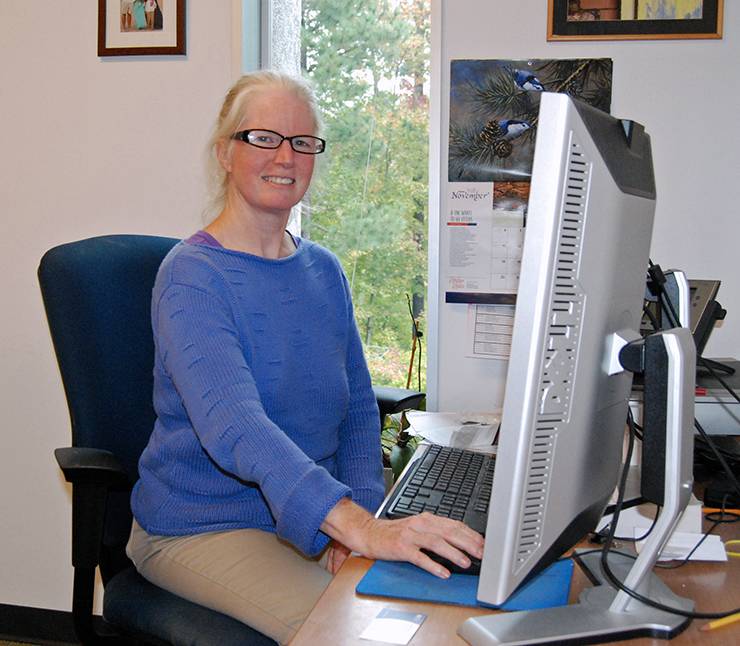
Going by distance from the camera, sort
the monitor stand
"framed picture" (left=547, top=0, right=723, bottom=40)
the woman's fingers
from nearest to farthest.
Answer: the monitor stand < the woman's fingers < "framed picture" (left=547, top=0, right=723, bottom=40)

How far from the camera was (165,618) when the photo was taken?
128cm

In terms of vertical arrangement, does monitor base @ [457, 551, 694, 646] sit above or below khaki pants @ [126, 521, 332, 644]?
above

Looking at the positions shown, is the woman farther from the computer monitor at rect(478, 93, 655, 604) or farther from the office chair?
the computer monitor at rect(478, 93, 655, 604)

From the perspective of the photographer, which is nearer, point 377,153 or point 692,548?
point 692,548

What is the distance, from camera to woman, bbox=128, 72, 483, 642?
1141 millimetres

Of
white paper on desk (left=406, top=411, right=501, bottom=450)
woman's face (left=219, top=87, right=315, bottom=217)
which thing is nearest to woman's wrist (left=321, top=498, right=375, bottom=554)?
white paper on desk (left=406, top=411, right=501, bottom=450)

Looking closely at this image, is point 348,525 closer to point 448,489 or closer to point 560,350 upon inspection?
point 448,489

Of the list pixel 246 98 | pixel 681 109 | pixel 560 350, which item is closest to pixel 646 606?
pixel 560 350

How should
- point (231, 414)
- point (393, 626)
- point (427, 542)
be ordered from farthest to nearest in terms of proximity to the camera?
point (231, 414) → point (427, 542) → point (393, 626)

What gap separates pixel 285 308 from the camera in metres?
1.52

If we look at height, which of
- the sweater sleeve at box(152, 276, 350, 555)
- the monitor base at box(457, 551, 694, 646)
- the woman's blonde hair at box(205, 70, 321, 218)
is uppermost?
the woman's blonde hair at box(205, 70, 321, 218)

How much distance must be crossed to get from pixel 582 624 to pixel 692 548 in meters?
0.29

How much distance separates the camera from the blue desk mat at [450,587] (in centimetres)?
94

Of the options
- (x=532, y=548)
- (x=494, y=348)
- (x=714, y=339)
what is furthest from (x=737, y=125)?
(x=532, y=548)
